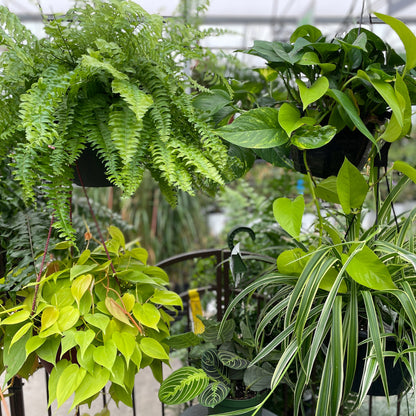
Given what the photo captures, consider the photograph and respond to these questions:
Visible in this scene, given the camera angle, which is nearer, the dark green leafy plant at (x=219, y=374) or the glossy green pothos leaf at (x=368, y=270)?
the glossy green pothos leaf at (x=368, y=270)

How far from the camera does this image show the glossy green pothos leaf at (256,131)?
76 centimetres

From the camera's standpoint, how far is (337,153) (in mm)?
881

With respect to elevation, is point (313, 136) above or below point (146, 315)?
above

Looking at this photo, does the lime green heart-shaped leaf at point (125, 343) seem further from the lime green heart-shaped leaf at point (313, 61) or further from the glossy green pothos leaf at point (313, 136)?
the lime green heart-shaped leaf at point (313, 61)

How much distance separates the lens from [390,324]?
36.9 inches

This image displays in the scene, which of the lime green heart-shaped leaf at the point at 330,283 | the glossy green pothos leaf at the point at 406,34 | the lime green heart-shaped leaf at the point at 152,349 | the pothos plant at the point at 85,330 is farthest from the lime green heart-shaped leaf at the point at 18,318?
the glossy green pothos leaf at the point at 406,34

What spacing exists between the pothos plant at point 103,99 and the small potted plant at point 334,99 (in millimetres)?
117

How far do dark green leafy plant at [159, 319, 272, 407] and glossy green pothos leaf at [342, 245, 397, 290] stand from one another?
320 millimetres

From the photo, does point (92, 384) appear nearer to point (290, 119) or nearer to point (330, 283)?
point (330, 283)

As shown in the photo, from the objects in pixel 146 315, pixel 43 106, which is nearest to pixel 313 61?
pixel 43 106

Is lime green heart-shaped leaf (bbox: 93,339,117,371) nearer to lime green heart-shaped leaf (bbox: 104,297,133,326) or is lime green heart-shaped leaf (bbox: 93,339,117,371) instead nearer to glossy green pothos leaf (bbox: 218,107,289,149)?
lime green heart-shaped leaf (bbox: 104,297,133,326)

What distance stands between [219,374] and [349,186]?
517 mm

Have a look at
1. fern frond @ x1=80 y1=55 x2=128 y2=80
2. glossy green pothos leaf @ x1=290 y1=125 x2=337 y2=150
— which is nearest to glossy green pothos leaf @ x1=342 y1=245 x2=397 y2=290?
glossy green pothos leaf @ x1=290 y1=125 x2=337 y2=150

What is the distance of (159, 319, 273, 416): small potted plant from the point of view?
0.82m
